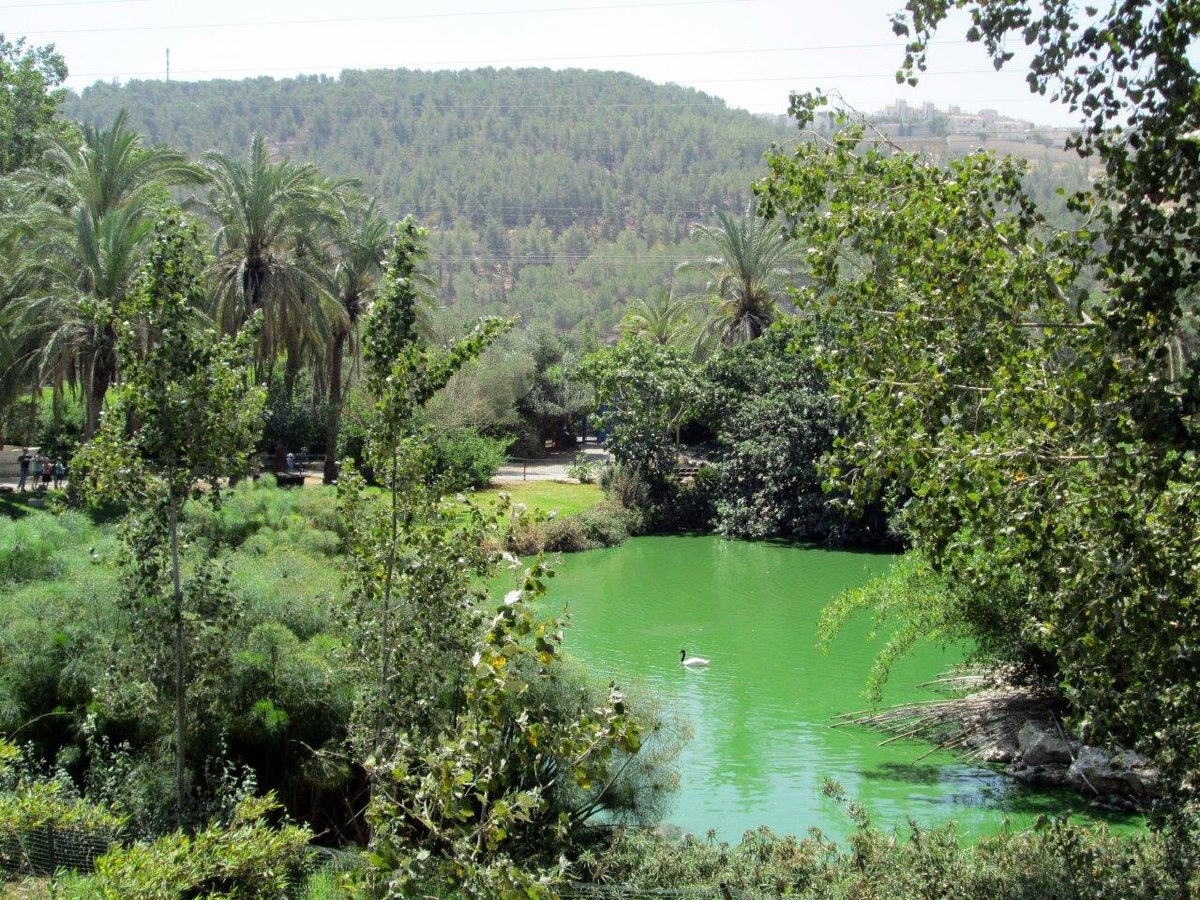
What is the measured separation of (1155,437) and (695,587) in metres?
22.2

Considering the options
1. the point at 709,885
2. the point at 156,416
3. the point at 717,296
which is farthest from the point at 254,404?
the point at 717,296

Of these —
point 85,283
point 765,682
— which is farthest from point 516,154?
point 765,682

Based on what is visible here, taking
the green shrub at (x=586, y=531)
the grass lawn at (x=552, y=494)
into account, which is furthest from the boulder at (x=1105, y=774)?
the grass lawn at (x=552, y=494)

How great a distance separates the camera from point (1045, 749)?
14438 mm

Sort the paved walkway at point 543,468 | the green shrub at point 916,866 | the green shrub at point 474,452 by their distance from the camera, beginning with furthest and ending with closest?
the paved walkway at point 543,468 < the green shrub at point 474,452 < the green shrub at point 916,866

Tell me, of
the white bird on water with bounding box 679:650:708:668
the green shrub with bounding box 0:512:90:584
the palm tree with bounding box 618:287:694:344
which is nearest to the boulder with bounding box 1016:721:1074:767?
the white bird on water with bounding box 679:650:708:668

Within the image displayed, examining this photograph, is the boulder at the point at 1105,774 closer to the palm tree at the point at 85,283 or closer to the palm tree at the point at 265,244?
the palm tree at the point at 85,283

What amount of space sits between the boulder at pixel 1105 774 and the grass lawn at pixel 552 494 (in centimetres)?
1938

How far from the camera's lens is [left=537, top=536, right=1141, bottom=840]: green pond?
13.8m

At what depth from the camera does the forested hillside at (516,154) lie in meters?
119

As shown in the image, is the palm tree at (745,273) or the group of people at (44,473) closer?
the group of people at (44,473)

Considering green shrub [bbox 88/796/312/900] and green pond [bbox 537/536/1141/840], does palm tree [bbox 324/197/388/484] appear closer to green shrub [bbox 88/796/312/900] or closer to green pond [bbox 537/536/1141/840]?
green pond [bbox 537/536/1141/840]

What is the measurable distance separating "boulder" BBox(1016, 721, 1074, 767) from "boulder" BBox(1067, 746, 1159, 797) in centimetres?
28

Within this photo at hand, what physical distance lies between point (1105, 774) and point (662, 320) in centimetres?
3980
